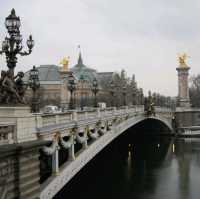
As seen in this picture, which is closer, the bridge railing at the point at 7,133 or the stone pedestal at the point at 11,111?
the bridge railing at the point at 7,133

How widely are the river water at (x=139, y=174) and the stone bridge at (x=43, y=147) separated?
3.48 metres

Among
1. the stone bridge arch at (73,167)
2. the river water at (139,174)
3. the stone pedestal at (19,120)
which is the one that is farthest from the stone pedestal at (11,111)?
the river water at (139,174)

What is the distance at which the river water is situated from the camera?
2623cm

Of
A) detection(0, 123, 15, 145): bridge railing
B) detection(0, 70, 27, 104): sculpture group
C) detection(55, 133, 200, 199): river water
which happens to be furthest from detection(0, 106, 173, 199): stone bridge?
detection(55, 133, 200, 199): river water

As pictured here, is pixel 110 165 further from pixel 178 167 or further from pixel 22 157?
pixel 22 157

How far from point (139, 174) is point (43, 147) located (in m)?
20.0

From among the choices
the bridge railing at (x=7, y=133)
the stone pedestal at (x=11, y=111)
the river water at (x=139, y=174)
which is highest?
the stone pedestal at (x=11, y=111)

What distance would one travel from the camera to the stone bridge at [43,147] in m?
11.6

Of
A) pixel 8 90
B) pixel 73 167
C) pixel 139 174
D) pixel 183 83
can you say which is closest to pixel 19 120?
pixel 8 90

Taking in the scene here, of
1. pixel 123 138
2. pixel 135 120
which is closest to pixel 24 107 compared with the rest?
pixel 135 120

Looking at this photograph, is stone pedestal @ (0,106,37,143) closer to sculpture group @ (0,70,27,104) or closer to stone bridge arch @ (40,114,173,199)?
sculpture group @ (0,70,27,104)

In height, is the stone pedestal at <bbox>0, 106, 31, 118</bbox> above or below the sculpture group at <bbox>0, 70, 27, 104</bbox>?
below

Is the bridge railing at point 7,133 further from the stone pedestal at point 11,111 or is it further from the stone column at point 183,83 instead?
the stone column at point 183,83

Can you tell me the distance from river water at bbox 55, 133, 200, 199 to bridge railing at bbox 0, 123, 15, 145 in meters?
12.6
